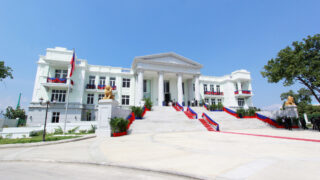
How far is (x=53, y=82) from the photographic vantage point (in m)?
23.1

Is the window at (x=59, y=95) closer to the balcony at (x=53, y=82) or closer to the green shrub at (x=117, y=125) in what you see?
the balcony at (x=53, y=82)

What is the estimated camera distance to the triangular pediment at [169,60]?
2698cm

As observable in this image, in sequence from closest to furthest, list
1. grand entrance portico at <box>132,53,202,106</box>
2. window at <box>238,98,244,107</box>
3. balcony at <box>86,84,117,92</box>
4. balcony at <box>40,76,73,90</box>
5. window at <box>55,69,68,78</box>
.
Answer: balcony at <box>40,76,73,90</box>
window at <box>55,69,68,78</box>
balcony at <box>86,84,117,92</box>
grand entrance portico at <box>132,53,202,106</box>
window at <box>238,98,244,107</box>

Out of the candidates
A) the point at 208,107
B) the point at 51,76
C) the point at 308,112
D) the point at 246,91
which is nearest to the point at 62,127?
the point at 51,76

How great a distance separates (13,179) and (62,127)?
1573 cm

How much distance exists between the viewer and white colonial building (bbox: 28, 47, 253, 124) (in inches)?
914

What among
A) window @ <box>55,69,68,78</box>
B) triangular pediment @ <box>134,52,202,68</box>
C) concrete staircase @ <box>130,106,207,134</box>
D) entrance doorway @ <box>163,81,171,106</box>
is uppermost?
triangular pediment @ <box>134,52,202,68</box>

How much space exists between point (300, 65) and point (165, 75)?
20181 mm

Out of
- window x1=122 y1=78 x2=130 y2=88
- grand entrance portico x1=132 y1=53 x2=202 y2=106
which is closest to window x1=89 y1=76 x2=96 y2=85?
window x1=122 y1=78 x2=130 y2=88

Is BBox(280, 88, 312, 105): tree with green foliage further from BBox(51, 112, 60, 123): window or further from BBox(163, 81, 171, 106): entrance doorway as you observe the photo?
BBox(51, 112, 60, 123): window

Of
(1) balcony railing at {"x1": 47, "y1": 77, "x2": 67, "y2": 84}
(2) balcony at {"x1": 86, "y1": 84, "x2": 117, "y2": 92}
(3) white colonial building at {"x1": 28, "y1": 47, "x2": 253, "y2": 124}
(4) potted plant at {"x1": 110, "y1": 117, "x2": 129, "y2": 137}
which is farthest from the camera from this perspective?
(2) balcony at {"x1": 86, "y1": 84, "x2": 117, "y2": 92}

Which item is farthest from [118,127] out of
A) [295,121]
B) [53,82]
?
[295,121]

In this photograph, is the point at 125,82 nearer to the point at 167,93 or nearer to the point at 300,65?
the point at 167,93

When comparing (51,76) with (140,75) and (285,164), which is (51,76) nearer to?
(140,75)
